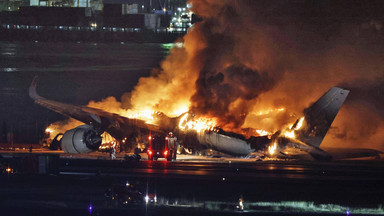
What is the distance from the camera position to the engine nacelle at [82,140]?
52.6 m

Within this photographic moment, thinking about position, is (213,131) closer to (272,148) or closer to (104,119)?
(272,148)

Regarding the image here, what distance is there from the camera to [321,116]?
48.6 m

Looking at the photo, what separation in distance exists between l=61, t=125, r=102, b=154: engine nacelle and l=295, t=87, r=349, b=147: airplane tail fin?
16.3 metres

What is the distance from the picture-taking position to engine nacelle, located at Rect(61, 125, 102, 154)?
52625 mm

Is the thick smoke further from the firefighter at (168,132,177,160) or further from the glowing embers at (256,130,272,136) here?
the firefighter at (168,132,177,160)

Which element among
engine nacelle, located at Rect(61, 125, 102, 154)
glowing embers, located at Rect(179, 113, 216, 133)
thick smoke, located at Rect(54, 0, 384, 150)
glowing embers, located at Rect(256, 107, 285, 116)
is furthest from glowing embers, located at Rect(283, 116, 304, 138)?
engine nacelle, located at Rect(61, 125, 102, 154)

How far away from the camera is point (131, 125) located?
53750 mm

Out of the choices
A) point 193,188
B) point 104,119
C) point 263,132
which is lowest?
point 193,188

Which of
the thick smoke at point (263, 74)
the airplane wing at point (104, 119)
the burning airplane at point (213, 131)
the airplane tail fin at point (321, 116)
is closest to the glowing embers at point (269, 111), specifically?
the thick smoke at point (263, 74)

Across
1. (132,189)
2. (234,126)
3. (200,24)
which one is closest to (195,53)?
(200,24)

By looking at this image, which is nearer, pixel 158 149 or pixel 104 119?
pixel 158 149

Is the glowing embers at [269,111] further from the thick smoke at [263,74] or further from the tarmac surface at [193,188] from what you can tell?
the tarmac surface at [193,188]

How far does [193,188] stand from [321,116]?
52.1 feet

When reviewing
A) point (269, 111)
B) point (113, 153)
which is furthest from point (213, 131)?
point (113, 153)
